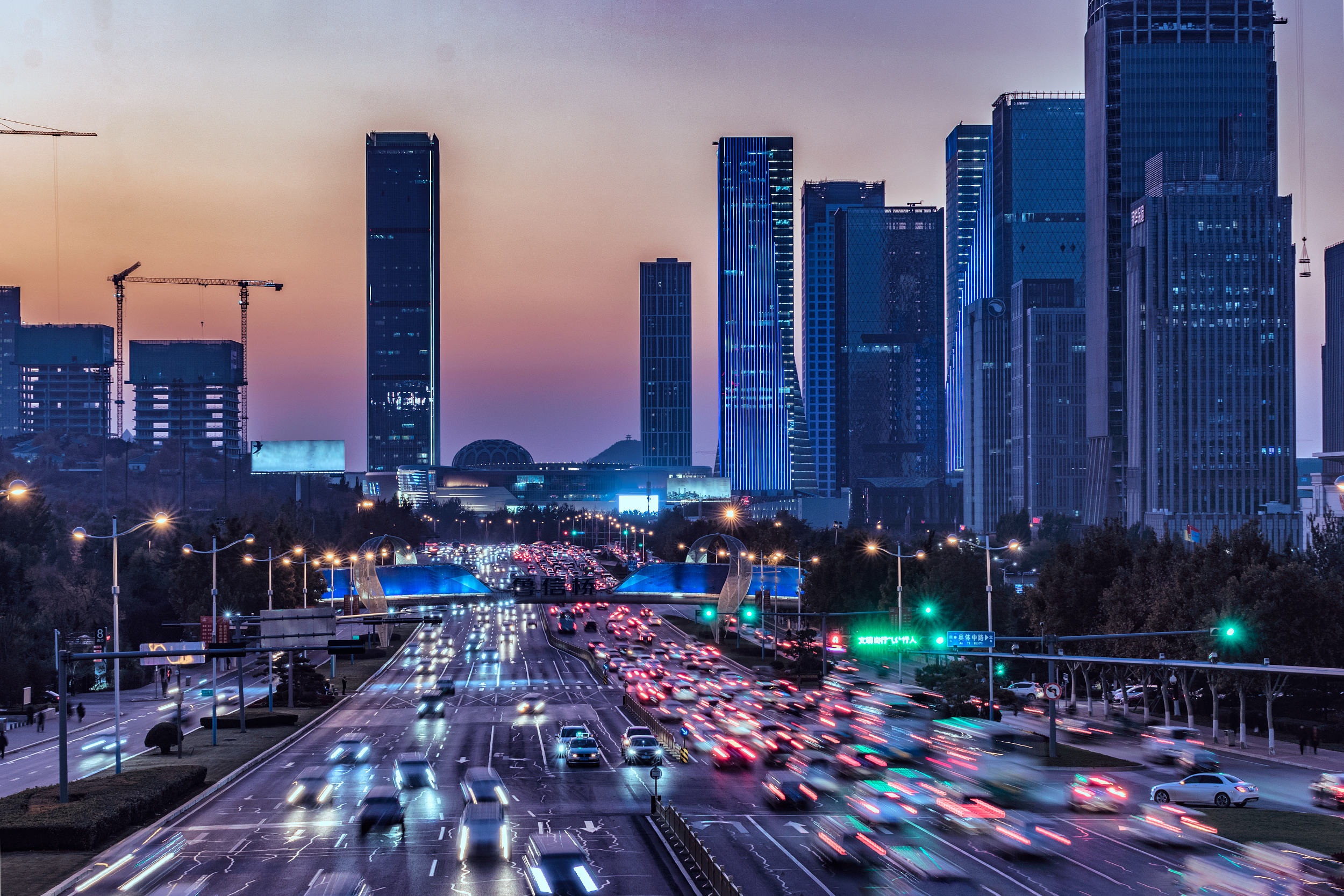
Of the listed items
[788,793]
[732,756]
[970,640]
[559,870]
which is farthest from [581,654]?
[559,870]

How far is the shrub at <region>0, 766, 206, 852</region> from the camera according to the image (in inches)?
1688

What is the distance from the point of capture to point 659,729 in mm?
69750

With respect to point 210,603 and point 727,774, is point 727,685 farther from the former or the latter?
point 210,603

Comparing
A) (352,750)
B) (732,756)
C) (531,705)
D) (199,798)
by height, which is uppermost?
(199,798)

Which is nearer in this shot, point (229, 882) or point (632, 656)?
point (229, 882)

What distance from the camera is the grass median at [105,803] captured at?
4003cm

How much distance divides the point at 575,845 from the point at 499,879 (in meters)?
2.59

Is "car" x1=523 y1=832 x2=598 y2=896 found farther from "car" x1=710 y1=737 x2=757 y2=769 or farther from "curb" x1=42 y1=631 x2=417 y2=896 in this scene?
"car" x1=710 y1=737 x2=757 y2=769

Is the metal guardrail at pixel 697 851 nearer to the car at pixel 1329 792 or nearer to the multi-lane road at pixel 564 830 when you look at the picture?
the multi-lane road at pixel 564 830

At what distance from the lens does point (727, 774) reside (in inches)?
2245

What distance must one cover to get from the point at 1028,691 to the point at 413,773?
57.2 meters

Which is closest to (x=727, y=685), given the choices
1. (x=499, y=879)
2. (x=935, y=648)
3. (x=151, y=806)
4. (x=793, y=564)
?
(x=935, y=648)

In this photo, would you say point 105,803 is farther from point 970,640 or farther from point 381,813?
point 970,640

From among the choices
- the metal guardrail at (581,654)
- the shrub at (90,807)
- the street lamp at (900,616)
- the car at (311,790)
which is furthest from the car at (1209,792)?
the metal guardrail at (581,654)
